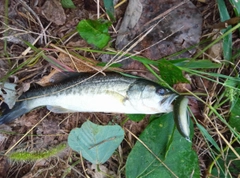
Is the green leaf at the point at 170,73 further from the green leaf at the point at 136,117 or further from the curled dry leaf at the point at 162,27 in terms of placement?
the green leaf at the point at 136,117

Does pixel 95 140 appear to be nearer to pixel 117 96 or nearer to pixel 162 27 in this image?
pixel 117 96

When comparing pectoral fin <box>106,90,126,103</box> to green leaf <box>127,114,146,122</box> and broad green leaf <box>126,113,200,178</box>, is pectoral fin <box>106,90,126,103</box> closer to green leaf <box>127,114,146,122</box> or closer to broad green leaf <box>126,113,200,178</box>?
green leaf <box>127,114,146,122</box>

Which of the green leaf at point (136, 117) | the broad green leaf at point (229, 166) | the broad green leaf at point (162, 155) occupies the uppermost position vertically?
the green leaf at point (136, 117)

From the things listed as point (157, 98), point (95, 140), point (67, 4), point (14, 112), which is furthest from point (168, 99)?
point (14, 112)

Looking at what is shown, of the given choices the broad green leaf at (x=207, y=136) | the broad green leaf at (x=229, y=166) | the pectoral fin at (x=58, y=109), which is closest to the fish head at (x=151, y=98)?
the broad green leaf at (x=207, y=136)

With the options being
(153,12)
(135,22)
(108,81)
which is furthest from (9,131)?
(153,12)

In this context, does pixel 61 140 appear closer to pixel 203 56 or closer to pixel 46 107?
pixel 46 107
